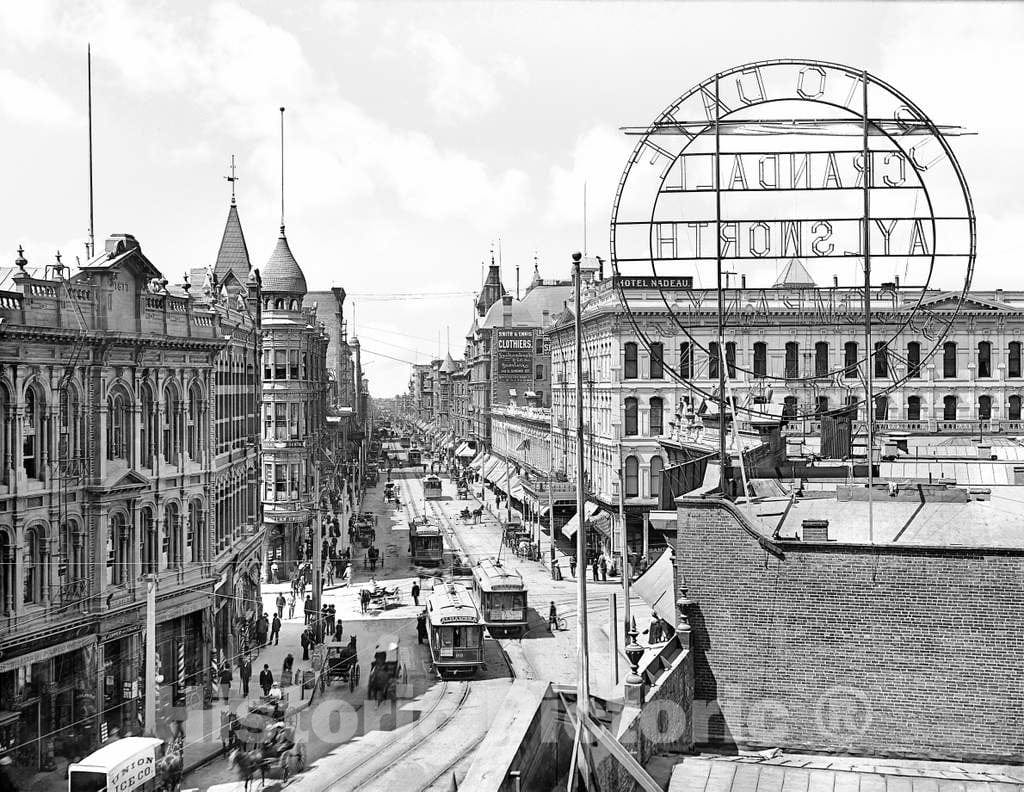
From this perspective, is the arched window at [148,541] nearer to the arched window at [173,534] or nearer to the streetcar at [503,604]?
the arched window at [173,534]

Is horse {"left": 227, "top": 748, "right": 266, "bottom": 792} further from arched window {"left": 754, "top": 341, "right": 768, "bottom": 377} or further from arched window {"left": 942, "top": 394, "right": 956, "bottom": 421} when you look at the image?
arched window {"left": 942, "top": 394, "right": 956, "bottom": 421}

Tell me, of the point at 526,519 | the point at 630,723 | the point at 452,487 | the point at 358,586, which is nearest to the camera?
the point at 630,723

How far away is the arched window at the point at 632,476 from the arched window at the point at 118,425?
35723 mm

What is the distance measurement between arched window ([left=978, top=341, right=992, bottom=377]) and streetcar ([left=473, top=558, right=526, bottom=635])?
35.0 metres

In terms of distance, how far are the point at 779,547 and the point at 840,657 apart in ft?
6.85

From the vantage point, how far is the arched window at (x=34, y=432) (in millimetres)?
26641

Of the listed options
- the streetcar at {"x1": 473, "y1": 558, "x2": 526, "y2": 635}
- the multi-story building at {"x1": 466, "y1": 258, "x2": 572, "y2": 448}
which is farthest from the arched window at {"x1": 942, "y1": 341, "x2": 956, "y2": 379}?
the multi-story building at {"x1": 466, "y1": 258, "x2": 572, "y2": 448}

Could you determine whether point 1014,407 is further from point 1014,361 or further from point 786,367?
point 786,367

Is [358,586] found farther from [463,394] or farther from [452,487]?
[463,394]

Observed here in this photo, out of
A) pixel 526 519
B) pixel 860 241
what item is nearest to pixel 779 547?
pixel 860 241

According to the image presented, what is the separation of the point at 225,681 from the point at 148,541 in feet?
19.0

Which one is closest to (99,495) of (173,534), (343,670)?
(173,534)

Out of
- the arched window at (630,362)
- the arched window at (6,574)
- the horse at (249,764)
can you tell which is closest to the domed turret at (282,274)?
the arched window at (630,362)

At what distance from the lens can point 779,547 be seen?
58.6ft
